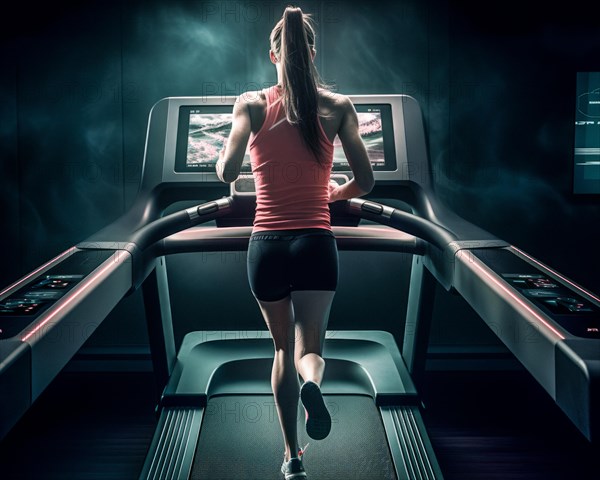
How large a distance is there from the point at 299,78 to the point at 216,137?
3.12ft

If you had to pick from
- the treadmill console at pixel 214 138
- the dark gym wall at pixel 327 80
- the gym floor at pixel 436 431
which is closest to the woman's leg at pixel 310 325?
the treadmill console at pixel 214 138

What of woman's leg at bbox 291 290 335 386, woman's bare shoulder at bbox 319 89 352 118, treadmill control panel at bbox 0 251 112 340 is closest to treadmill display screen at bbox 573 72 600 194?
woman's bare shoulder at bbox 319 89 352 118

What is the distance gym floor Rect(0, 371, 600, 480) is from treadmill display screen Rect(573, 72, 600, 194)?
1.18 meters

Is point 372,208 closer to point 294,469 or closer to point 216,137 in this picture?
point 216,137

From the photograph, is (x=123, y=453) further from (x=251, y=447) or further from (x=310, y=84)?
(x=310, y=84)

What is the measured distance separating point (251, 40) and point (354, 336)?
1.74 metres

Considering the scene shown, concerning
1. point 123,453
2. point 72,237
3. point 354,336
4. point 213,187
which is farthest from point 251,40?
point 123,453

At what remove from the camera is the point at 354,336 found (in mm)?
2949

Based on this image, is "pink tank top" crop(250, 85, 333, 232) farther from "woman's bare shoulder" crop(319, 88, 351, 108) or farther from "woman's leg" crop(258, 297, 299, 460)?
"woman's leg" crop(258, 297, 299, 460)

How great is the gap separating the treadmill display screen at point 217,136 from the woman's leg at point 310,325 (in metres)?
0.88

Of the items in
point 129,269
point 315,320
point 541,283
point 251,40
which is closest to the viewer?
point 541,283

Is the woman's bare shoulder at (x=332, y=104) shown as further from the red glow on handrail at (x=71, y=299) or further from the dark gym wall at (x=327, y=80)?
the dark gym wall at (x=327, y=80)

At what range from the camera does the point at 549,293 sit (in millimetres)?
1531

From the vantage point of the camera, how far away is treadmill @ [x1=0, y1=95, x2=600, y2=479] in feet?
5.02
